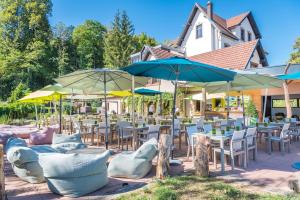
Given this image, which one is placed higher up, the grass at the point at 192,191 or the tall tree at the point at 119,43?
the tall tree at the point at 119,43

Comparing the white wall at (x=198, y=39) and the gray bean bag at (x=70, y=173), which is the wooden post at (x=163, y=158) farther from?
the white wall at (x=198, y=39)

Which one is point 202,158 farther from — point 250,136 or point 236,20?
point 236,20

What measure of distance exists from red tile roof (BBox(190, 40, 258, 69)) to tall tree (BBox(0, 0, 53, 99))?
21.9 metres

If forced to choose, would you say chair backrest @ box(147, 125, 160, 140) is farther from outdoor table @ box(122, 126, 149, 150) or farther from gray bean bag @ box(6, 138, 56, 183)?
gray bean bag @ box(6, 138, 56, 183)

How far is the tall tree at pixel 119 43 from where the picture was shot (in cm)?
3747

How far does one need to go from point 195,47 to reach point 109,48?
55.2 feet

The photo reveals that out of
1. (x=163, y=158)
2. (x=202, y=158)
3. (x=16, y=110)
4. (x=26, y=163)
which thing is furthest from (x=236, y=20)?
→ (x=26, y=163)

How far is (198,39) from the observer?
982 inches

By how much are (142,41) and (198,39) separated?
18.7 metres

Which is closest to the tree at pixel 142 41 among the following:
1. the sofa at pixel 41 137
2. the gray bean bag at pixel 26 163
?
the sofa at pixel 41 137

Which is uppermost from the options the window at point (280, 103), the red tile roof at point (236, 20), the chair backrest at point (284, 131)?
the red tile roof at point (236, 20)

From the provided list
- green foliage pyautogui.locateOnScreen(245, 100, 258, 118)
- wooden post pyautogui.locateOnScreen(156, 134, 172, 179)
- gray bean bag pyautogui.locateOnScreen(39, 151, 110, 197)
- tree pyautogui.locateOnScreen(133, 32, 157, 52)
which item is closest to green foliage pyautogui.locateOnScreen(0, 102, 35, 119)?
green foliage pyautogui.locateOnScreen(245, 100, 258, 118)

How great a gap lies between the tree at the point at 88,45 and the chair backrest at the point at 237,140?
127 ft

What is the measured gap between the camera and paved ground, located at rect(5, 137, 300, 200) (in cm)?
446
